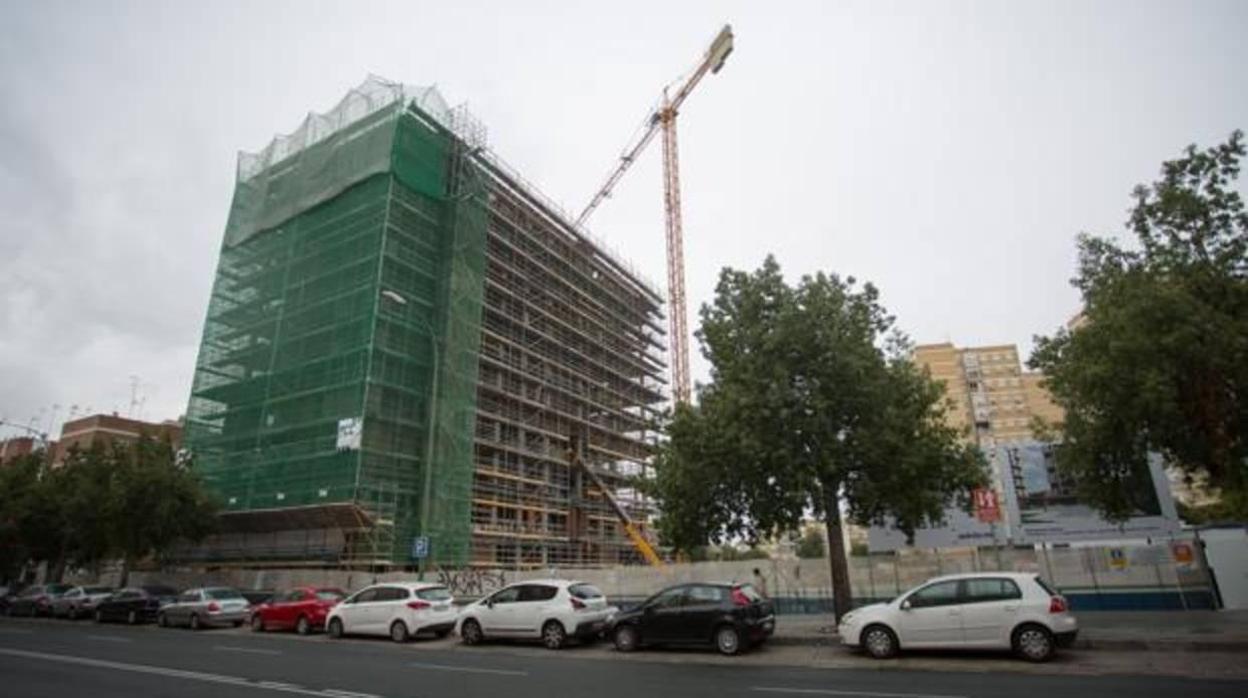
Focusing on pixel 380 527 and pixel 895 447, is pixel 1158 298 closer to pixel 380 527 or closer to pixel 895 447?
pixel 895 447

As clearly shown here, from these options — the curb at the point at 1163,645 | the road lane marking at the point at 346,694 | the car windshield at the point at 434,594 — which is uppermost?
the car windshield at the point at 434,594

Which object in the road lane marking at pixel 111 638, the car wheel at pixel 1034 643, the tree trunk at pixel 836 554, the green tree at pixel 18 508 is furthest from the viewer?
the green tree at pixel 18 508

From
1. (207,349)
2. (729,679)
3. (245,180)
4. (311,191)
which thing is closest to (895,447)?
(729,679)

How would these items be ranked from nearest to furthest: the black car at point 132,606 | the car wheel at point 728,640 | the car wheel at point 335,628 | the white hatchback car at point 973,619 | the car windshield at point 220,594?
the white hatchback car at point 973,619
the car wheel at point 728,640
the car wheel at point 335,628
the car windshield at point 220,594
the black car at point 132,606

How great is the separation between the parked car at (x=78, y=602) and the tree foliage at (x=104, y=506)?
436 cm

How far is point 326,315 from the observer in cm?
3966

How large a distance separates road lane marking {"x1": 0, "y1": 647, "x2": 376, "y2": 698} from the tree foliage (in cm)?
2224

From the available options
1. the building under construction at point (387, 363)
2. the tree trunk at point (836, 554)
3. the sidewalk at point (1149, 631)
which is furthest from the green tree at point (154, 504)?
the tree trunk at point (836, 554)

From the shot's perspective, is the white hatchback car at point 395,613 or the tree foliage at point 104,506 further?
the tree foliage at point 104,506

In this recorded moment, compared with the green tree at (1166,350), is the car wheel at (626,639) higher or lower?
lower

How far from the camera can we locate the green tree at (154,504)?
33562 millimetres

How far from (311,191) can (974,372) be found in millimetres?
82967

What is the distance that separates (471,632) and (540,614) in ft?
7.07

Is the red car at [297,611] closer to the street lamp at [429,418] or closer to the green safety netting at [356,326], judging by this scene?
the green safety netting at [356,326]
